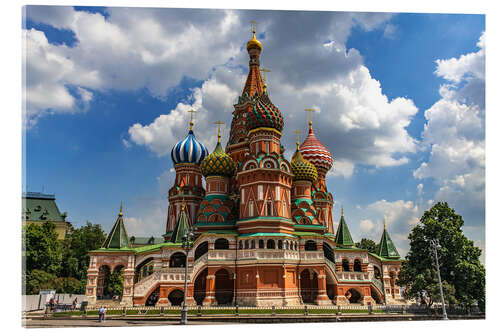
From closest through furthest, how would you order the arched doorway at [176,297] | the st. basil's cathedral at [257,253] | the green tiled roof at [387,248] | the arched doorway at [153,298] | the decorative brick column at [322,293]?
the st. basil's cathedral at [257,253] → the decorative brick column at [322,293] → the arched doorway at [153,298] → the arched doorway at [176,297] → the green tiled roof at [387,248]

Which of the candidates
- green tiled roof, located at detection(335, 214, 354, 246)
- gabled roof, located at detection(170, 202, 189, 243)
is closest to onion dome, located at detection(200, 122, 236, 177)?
gabled roof, located at detection(170, 202, 189, 243)

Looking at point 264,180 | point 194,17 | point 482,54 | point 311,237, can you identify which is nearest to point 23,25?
point 194,17

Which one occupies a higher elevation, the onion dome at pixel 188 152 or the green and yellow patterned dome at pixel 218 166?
the onion dome at pixel 188 152

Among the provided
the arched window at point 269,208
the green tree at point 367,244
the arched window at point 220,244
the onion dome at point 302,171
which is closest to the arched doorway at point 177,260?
the arched window at point 220,244

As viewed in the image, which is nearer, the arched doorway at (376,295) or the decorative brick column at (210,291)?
the decorative brick column at (210,291)

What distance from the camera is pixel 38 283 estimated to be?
35.3 metres

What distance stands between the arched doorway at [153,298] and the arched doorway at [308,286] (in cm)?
1199

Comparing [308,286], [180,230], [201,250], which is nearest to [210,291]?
[201,250]

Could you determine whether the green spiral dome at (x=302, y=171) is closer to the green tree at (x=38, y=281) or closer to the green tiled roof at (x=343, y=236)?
the green tiled roof at (x=343, y=236)

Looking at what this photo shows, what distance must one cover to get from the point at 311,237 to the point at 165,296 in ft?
42.0

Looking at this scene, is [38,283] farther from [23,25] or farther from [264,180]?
[23,25]

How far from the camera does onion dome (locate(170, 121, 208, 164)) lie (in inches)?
1663

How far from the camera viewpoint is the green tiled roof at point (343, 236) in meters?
32.7

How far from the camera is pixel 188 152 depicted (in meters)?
Result: 42.2
